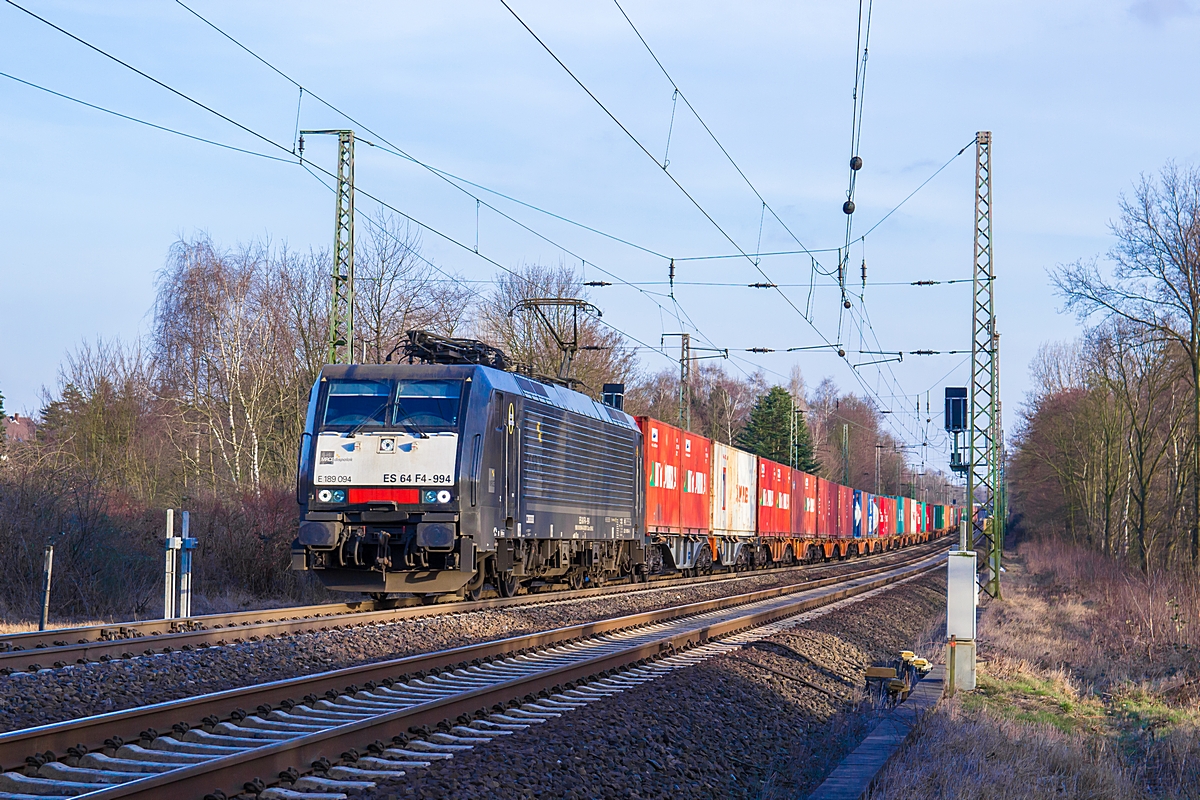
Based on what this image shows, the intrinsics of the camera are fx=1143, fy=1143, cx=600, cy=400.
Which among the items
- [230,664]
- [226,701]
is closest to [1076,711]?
[230,664]

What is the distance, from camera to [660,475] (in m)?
24.4

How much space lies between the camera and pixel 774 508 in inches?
1374

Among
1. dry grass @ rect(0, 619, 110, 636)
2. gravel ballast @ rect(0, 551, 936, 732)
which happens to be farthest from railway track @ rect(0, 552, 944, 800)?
dry grass @ rect(0, 619, 110, 636)

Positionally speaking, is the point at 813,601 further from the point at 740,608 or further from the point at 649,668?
the point at 649,668

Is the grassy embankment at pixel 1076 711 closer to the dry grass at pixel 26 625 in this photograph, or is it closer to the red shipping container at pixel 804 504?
the dry grass at pixel 26 625

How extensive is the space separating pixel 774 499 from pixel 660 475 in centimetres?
1146

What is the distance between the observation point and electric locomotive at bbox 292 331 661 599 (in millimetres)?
14094

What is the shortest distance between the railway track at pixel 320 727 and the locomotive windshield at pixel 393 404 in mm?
3689

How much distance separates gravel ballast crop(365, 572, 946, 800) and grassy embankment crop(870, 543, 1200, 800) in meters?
0.85

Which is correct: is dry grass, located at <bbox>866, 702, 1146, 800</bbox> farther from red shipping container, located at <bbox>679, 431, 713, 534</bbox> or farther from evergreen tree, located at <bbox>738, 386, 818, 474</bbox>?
evergreen tree, located at <bbox>738, 386, 818, 474</bbox>

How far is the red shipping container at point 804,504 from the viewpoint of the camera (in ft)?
123

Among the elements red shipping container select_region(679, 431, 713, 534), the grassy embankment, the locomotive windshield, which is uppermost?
the locomotive windshield

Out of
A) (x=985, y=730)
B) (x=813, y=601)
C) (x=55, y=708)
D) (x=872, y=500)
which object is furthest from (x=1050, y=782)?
(x=872, y=500)

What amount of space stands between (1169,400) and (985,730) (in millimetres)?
29278
